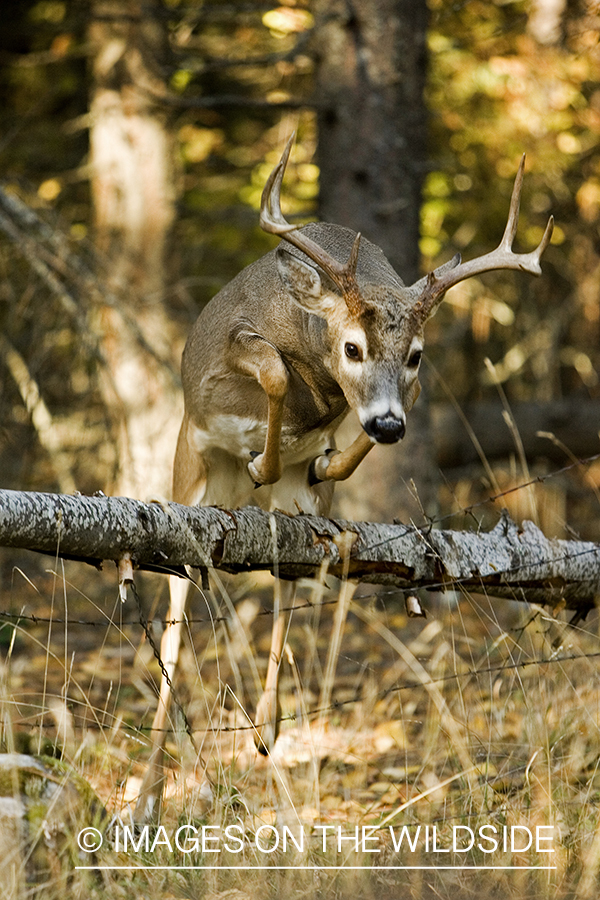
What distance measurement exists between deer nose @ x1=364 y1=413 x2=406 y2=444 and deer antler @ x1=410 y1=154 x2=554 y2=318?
509 millimetres

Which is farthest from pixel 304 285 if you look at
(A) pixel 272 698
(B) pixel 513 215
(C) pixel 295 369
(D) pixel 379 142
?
(D) pixel 379 142

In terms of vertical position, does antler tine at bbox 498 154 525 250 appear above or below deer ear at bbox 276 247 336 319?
above

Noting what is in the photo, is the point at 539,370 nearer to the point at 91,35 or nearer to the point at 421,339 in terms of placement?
the point at 91,35

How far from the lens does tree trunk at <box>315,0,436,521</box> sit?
22.6 ft

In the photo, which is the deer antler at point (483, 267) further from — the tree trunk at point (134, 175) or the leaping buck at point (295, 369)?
the tree trunk at point (134, 175)

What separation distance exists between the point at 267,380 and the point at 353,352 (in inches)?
15.8

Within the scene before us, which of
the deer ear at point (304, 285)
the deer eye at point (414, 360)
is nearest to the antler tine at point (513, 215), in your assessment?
the deer eye at point (414, 360)

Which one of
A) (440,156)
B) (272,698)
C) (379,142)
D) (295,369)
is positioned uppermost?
(379,142)

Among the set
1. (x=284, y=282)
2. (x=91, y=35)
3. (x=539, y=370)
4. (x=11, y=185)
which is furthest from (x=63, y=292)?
(x=539, y=370)

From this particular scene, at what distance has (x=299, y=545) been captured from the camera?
12.7 ft

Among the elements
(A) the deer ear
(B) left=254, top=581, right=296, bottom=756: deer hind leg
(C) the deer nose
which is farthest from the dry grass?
(A) the deer ear

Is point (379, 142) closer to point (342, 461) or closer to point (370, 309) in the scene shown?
point (342, 461)

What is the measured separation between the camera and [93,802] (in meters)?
3.38

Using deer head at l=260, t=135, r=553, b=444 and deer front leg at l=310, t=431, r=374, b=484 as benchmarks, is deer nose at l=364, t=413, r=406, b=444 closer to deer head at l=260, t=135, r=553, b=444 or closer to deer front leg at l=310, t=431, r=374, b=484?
deer head at l=260, t=135, r=553, b=444
